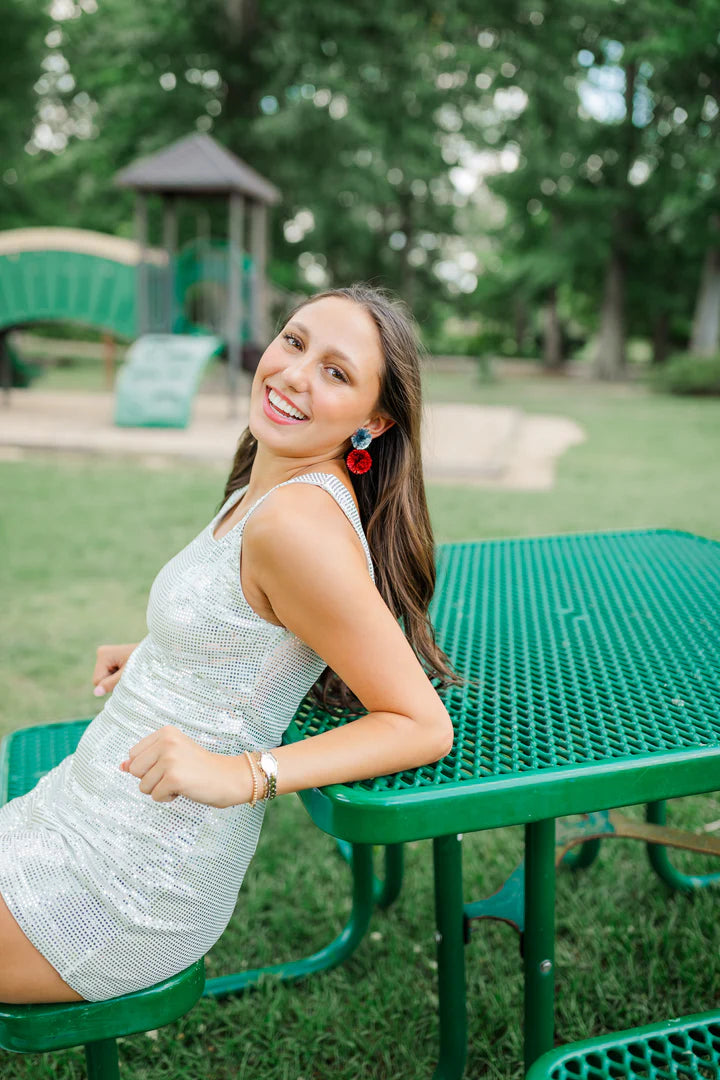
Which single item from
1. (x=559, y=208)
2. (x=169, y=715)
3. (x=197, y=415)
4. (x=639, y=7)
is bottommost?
(x=197, y=415)

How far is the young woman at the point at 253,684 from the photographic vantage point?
3.77 feet

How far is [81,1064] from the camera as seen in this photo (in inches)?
70.4

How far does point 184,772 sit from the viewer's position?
1095 mm

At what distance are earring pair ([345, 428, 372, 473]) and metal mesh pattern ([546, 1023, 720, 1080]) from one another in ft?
2.78

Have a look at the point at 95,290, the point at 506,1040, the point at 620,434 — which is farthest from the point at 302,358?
the point at 95,290

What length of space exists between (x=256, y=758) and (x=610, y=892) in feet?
5.23

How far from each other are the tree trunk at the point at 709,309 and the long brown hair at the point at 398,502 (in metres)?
23.4

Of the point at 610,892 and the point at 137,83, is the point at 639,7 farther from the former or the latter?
the point at 610,892

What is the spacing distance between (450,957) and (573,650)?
554mm

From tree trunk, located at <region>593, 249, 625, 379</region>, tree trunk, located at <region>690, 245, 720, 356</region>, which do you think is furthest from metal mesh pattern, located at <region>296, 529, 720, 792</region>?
tree trunk, located at <region>593, 249, 625, 379</region>

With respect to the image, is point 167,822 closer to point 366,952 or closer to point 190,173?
point 366,952

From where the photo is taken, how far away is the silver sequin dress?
47.9 inches

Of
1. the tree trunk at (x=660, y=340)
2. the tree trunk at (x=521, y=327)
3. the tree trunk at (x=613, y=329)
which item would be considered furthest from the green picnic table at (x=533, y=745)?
the tree trunk at (x=521, y=327)

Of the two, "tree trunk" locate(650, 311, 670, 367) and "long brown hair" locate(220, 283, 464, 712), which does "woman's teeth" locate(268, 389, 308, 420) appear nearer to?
"long brown hair" locate(220, 283, 464, 712)
